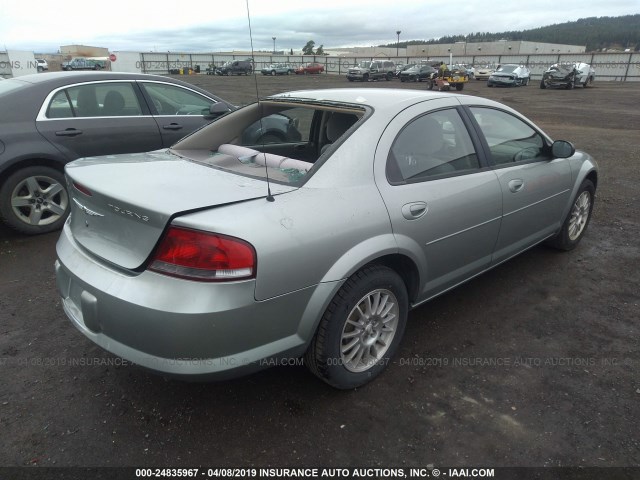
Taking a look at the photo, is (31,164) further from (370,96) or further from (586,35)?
(586,35)

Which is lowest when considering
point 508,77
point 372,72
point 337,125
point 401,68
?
point 508,77

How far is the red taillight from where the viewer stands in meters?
1.94

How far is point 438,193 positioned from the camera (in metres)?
2.81

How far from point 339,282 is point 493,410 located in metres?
1.14

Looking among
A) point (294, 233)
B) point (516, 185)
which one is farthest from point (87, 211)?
point (516, 185)

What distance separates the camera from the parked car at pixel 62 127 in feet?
15.0

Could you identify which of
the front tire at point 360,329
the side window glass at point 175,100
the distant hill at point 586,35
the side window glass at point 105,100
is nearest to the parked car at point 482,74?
the side window glass at point 175,100

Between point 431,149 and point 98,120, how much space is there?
12.8ft

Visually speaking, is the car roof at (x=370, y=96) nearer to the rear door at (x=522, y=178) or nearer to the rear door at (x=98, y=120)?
the rear door at (x=522, y=178)

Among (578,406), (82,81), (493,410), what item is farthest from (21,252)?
(578,406)

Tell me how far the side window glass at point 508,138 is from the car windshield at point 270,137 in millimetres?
1043

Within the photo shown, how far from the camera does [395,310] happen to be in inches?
109

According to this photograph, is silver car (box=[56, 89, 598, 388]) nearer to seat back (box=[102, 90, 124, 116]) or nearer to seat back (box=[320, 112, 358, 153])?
seat back (box=[320, 112, 358, 153])

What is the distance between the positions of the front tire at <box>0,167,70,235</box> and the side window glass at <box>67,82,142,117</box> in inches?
31.3
